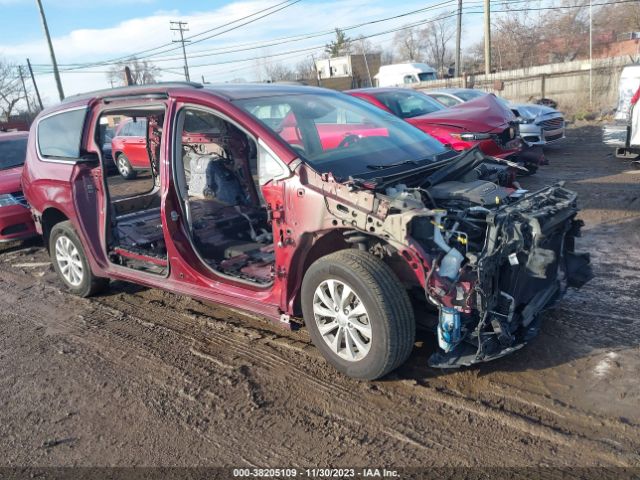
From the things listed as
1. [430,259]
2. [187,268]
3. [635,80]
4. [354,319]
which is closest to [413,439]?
[354,319]

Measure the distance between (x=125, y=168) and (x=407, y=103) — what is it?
8.34m

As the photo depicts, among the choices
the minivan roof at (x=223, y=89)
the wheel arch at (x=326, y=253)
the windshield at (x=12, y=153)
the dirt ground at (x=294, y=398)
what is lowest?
the dirt ground at (x=294, y=398)

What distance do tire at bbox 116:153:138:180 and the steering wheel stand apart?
11037mm

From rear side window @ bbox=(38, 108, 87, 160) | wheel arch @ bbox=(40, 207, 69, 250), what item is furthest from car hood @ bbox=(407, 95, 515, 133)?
wheel arch @ bbox=(40, 207, 69, 250)

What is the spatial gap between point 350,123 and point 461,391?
2.43m

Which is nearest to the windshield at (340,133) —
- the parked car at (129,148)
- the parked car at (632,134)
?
the parked car at (632,134)

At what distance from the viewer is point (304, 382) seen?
3.47 meters

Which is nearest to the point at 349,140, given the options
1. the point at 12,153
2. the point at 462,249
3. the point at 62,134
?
the point at 462,249

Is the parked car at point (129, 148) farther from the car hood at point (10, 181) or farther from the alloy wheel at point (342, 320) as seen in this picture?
the alloy wheel at point (342, 320)

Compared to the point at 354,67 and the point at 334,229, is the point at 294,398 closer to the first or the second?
the point at 334,229

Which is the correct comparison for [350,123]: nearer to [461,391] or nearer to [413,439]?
[461,391]

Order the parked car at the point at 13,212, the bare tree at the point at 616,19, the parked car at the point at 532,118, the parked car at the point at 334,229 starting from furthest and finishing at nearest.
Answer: the bare tree at the point at 616,19, the parked car at the point at 532,118, the parked car at the point at 13,212, the parked car at the point at 334,229

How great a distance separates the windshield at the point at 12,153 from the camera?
8.40 metres

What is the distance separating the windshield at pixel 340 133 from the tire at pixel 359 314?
0.64 m
